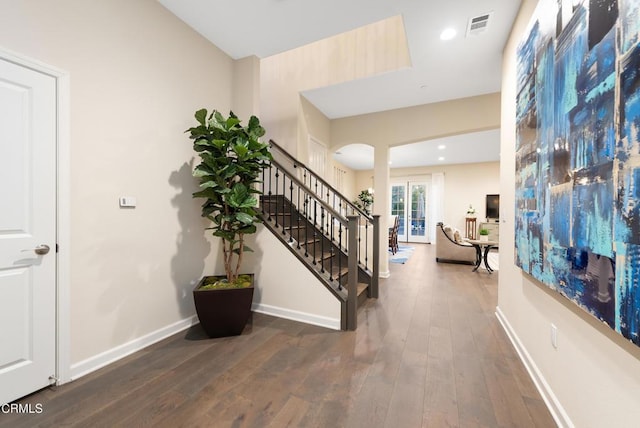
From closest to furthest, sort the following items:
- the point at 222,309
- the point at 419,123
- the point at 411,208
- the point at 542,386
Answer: the point at 542,386
the point at 222,309
the point at 419,123
the point at 411,208

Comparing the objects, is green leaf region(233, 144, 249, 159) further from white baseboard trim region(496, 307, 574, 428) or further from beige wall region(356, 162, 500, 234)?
beige wall region(356, 162, 500, 234)

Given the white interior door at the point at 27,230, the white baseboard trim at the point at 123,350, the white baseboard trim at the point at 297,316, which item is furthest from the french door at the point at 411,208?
the white interior door at the point at 27,230

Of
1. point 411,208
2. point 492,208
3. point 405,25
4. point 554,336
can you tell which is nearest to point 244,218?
point 554,336

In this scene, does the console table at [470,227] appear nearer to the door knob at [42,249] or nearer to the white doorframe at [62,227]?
the white doorframe at [62,227]

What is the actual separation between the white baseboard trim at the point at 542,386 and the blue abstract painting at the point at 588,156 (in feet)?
2.31

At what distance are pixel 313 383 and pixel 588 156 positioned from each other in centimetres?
205

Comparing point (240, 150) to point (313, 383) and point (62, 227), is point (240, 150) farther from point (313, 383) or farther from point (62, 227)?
point (313, 383)

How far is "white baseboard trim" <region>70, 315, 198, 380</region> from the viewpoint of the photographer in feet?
6.14

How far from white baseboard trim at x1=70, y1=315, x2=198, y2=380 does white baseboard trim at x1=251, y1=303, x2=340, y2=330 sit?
77 cm

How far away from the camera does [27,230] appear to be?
1.65 m

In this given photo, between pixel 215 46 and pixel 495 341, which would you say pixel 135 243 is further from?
pixel 495 341

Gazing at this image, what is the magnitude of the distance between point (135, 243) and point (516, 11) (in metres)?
4.06

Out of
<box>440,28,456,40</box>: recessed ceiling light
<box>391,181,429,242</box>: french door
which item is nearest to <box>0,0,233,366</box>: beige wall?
<box>440,28,456,40</box>: recessed ceiling light

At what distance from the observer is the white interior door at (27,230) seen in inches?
61.7
